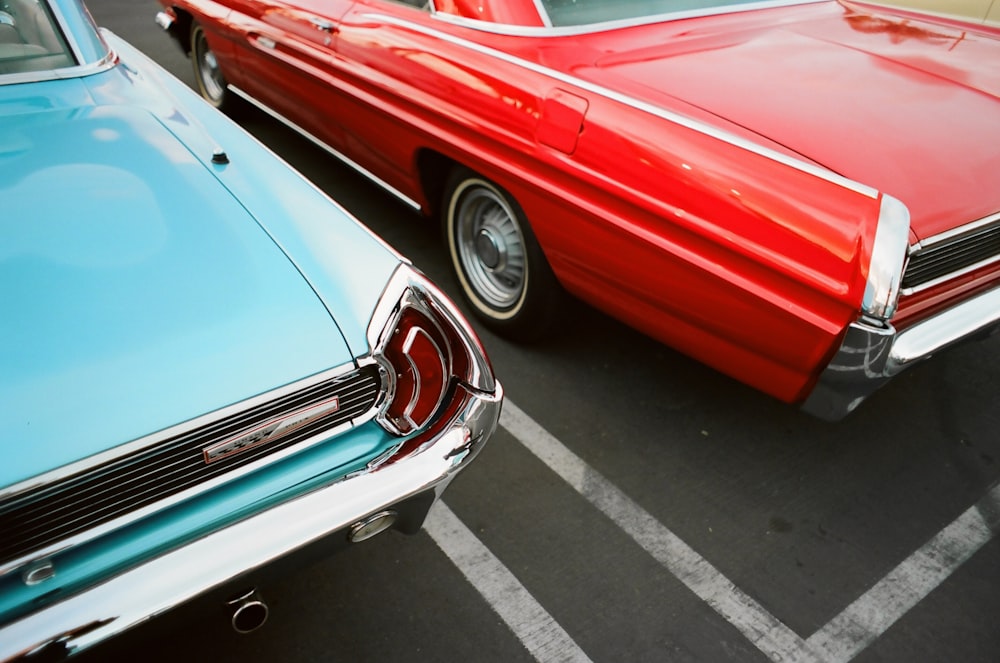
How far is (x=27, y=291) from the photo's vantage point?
144 centimetres

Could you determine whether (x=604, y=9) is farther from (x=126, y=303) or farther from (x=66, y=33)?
(x=126, y=303)

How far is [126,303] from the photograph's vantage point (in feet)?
4.74

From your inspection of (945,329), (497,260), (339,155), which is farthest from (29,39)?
(945,329)

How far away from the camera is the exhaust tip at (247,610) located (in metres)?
1.44

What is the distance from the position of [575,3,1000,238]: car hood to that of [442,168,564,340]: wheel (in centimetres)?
63

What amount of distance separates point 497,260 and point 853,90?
1.35 metres

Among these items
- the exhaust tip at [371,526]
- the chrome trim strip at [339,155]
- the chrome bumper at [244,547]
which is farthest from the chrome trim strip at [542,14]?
the exhaust tip at [371,526]

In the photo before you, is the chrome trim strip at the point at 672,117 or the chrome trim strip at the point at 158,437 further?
the chrome trim strip at the point at 672,117

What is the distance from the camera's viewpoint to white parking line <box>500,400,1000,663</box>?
1.97 metres

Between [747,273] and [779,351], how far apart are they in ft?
0.75

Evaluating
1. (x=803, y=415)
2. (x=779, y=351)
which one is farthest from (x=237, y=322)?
(x=803, y=415)

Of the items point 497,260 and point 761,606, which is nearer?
point 761,606

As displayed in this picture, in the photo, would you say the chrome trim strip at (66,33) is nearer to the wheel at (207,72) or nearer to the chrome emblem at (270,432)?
the chrome emblem at (270,432)

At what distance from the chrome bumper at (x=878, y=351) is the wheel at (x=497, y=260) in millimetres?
1058
